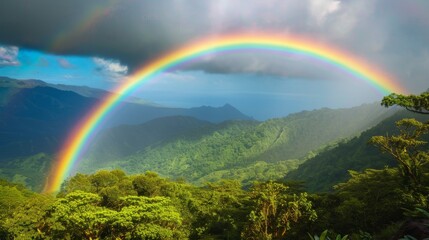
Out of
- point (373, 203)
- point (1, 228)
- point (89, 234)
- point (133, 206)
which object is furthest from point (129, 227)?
point (373, 203)

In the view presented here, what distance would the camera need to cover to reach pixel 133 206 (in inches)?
1507

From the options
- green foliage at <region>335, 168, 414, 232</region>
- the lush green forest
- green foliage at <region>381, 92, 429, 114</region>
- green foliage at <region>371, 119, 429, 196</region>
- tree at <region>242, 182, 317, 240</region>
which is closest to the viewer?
green foliage at <region>381, 92, 429, 114</region>

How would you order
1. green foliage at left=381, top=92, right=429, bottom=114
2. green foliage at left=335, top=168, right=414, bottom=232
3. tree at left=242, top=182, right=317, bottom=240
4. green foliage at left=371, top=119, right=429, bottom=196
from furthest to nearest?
green foliage at left=335, top=168, right=414, bottom=232 < tree at left=242, top=182, right=317, bottom=240 < green foliage at left=371, top=119, right=429, bottom=196 < green foliage at left=381, top=92, right=429, bottom=114

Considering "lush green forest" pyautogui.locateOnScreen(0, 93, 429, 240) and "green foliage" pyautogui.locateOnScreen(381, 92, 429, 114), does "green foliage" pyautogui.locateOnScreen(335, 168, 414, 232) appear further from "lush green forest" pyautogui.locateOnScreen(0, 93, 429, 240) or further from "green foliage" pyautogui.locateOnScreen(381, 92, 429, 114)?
"green foliage" pyautogui.locateOnScreen(381, 92, 429, 114)

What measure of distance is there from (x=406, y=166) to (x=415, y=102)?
25.1ft

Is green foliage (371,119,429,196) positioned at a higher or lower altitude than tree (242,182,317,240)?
higher

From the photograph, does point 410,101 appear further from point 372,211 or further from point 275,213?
point 275,213

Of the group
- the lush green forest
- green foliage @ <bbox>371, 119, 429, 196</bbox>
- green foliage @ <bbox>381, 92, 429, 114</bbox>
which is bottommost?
the lush green forest

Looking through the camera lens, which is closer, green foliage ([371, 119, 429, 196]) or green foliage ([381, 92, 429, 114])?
green foliage ([381, 92, 429, 114])

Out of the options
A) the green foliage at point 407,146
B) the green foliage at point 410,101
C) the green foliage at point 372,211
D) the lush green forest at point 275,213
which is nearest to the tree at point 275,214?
the lush green forest at point 275,213

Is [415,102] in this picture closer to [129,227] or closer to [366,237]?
[366,237]

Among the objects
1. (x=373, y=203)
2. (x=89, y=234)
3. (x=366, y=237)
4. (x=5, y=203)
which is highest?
(x=366, y=237)

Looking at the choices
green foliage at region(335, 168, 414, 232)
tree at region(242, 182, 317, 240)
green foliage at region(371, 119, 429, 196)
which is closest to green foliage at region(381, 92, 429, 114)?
green foliage at region(371, 119, 429, 196)

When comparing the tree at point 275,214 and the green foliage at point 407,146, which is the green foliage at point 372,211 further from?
the tree at point 275,214
